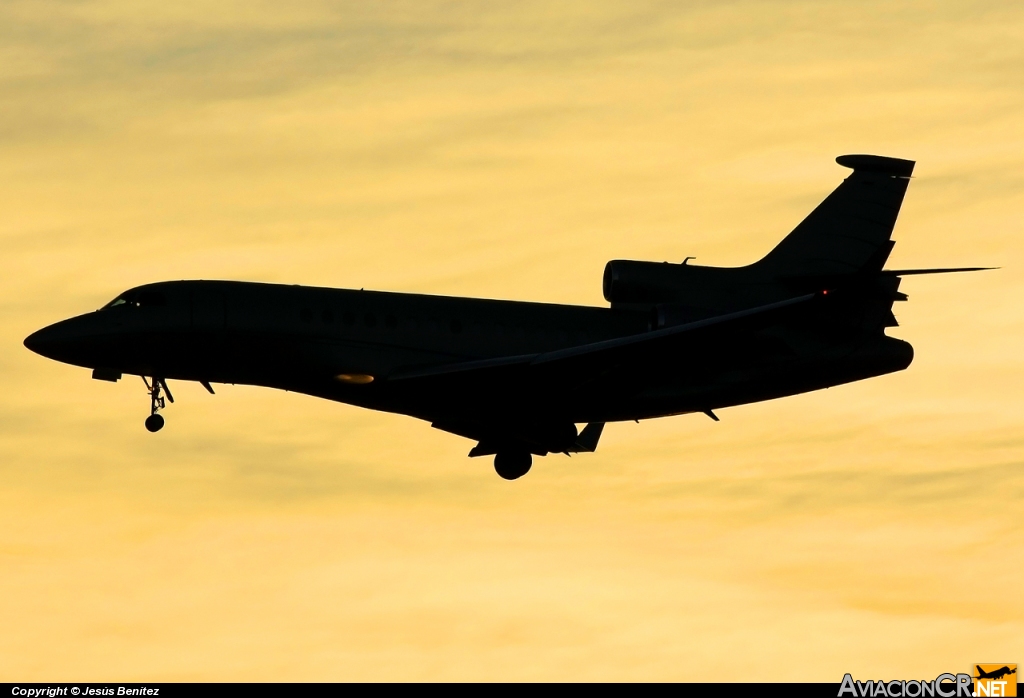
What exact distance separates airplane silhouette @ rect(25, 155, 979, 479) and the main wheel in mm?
96

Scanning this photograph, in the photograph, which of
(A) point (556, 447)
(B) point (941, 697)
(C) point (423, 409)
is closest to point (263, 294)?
(C) point (423, 409)

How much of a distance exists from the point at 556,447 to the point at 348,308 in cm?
778

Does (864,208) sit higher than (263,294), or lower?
higher

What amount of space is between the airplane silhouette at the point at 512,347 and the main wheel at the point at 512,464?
96 mm

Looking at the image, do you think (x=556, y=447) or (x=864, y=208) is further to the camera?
(x=864, y=208)

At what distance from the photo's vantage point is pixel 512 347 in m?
49.0

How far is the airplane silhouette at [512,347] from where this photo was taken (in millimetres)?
46812

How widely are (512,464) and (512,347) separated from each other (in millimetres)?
4987

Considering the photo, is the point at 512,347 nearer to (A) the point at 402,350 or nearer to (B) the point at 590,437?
(A) the point at 402,350

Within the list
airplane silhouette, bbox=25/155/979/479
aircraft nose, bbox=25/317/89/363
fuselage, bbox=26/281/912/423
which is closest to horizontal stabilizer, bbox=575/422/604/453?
airplane silhouette, bbox=25/155/979/479

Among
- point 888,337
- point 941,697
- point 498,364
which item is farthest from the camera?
point 888,337

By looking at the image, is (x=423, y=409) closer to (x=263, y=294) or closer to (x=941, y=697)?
(x=263, y=294)

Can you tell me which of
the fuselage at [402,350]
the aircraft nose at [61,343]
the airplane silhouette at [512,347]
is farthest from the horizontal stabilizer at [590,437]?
the aircraft nose at [61,343]

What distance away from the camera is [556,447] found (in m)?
50.3
